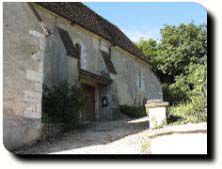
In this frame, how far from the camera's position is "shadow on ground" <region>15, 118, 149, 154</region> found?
35.5ft

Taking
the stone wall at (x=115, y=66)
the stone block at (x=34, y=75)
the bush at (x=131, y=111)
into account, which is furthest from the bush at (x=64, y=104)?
the bush at (x=131, y=111)

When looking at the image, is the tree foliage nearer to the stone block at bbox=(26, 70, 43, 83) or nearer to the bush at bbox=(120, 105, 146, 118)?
the bush at bbox=(120, 105, 146, 118)

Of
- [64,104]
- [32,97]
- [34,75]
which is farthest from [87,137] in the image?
[34,75]

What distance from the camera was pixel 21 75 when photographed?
11.1 meters

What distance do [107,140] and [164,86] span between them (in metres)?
15.5

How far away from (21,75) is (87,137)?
2760 mm

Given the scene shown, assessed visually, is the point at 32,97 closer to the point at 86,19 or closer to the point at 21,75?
the point at 21,75

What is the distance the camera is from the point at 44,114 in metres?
12.7

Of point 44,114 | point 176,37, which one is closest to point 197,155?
point 44,114

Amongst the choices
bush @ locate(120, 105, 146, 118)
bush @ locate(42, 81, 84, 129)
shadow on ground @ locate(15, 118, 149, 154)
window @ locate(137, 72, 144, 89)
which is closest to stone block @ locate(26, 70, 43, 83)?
bush @ locate(42, 81, 84, 129)

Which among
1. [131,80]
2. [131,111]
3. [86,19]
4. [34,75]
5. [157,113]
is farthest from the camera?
[131,80]

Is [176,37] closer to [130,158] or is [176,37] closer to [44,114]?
[44,114]

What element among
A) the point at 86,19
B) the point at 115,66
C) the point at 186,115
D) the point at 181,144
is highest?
the point at 86,19

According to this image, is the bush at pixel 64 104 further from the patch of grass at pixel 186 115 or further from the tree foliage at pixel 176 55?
the tree foliage at pixel 176 55
